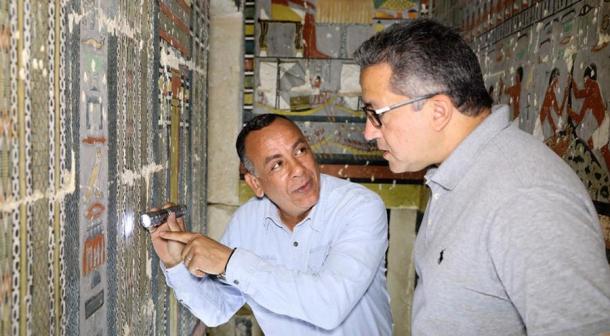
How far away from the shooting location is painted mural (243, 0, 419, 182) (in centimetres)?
386

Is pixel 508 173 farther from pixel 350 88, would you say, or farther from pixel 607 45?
pixel 350 88

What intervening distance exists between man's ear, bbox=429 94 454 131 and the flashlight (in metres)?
1.08

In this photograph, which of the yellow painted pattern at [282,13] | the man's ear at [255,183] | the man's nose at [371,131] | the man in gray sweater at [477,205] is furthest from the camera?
the yellow painted pattern at [282,13]

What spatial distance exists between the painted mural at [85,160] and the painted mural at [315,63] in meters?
1.38

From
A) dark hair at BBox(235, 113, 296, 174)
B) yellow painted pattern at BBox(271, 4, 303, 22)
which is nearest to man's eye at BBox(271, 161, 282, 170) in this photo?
dark hair at BBox(235, 113, 296, 174)

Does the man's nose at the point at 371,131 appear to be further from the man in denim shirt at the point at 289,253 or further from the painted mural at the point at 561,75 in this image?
the painted mural at the point at 561,75

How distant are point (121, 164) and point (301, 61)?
237 cm

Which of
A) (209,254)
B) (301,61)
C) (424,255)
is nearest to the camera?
(424,255)

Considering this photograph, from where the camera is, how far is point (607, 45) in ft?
5.61

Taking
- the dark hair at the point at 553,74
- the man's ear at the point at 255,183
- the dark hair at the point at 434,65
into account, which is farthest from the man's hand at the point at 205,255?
the dark hair at the point at 553,74

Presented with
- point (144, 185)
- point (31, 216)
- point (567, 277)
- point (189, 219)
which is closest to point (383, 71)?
point (567, 277)

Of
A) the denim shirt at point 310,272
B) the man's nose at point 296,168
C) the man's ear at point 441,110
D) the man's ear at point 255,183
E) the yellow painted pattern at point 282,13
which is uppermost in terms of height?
the yellow painted pattern at point 282,13

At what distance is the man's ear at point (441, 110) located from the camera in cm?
124

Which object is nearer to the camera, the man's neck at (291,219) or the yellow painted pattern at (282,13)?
the man's neck at (291,219)
